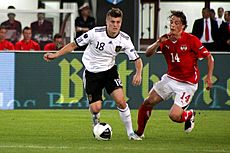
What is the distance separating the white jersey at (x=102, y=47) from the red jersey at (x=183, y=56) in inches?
22.4

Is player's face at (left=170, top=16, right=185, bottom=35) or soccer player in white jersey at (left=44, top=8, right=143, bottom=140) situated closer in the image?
player's face at (left=170, top=16, right=185, bottom=35)

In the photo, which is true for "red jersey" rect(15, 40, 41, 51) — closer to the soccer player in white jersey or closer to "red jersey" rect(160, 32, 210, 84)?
the soccer player in white jersey

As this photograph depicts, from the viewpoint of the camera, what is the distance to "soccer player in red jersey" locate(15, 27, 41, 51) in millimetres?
23016

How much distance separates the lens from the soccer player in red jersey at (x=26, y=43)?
75.5 feet

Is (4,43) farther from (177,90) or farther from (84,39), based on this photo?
(177,90)

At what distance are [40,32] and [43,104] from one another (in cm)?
227

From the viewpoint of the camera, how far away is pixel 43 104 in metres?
22.2

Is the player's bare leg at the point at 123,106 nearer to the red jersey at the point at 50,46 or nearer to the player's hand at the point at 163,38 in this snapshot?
the player's hand at the point at 163,38

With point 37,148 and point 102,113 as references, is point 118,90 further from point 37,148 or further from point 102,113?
point 102,113

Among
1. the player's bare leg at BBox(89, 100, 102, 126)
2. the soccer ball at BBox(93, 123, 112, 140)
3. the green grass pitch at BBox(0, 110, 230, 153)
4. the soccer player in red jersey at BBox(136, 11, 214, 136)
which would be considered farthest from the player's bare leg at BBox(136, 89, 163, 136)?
the soccer ball at BBox(93, 123, 112, 140)

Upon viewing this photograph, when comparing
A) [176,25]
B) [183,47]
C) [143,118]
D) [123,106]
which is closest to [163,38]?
[176,25]

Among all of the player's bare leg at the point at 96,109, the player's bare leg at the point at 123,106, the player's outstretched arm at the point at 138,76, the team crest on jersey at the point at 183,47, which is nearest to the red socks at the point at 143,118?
the player's bare leg at the point at 123,106

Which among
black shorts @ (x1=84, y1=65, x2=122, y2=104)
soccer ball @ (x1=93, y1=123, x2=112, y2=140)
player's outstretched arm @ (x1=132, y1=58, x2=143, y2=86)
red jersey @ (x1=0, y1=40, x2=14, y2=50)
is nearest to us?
player's outstretched arm @ (x1=132, y1=58, x2=143, y2=86)

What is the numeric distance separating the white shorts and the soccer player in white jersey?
552 millimetres
